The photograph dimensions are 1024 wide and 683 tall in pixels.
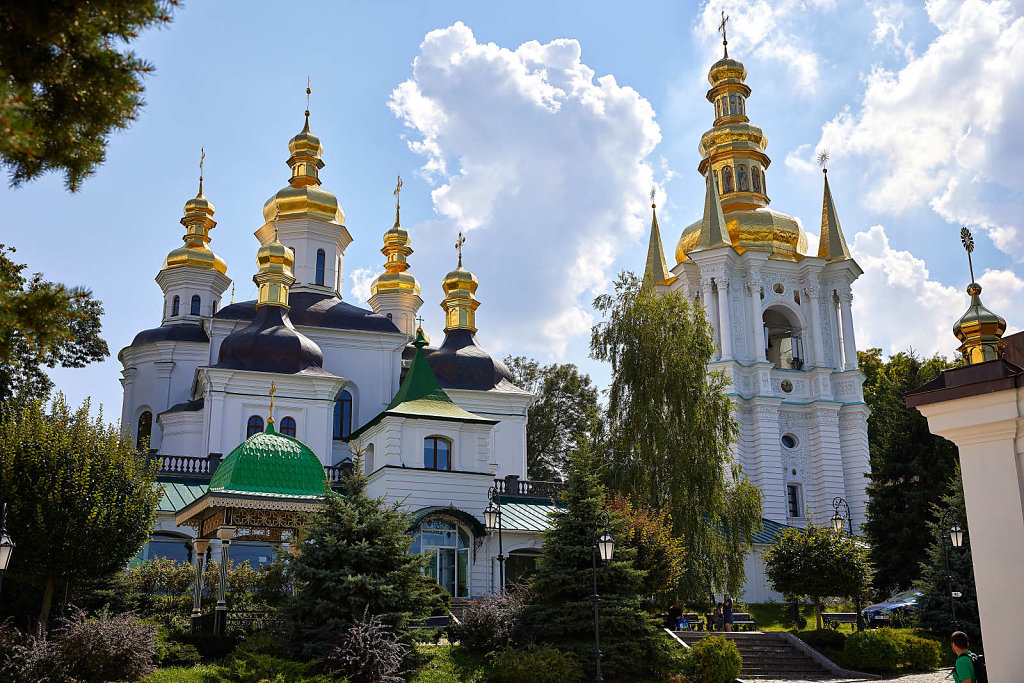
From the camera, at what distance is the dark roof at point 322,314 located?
4162cm

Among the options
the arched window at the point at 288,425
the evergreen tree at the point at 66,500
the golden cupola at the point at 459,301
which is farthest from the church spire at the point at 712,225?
the evergreen tree at the point at 66,500

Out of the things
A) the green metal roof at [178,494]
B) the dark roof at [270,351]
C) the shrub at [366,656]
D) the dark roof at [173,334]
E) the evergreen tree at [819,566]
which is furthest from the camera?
the dark roof at [173,334]

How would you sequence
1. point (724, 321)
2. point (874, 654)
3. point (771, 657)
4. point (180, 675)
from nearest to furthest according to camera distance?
point (180, 675)
point (874, 654)
point (771, 657)
point (724, 321)

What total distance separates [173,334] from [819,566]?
2897cm

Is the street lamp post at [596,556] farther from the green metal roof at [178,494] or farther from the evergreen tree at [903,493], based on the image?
the evergreen tree at [903,493]

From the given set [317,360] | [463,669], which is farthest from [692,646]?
[317,360]

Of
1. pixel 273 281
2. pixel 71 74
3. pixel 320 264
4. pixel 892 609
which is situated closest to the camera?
pixel 71 74

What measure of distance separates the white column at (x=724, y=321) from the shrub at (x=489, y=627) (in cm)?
2939

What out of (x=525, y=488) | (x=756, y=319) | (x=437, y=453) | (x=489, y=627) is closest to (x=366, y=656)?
(x=489, y=627)

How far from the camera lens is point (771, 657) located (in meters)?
22.0

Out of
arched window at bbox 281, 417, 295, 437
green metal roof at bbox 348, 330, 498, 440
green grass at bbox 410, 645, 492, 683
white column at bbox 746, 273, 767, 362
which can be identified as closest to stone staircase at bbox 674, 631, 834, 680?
green grass at bbox 410, 645, 492, 683

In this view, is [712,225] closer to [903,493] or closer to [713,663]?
[903,493]

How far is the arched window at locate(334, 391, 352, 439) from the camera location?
40375 mm

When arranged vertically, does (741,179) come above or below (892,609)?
above
